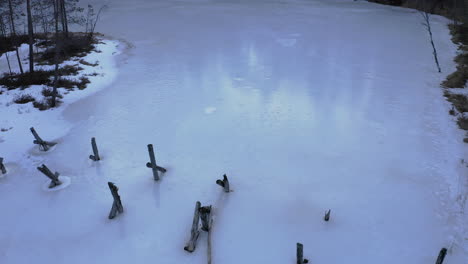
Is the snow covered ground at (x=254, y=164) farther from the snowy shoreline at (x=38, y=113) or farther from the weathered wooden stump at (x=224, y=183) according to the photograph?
the weathered wooden stump at (x=224, y=183)

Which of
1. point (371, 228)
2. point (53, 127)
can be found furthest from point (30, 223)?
point (371, 228)

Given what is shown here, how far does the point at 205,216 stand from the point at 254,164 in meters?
4.67

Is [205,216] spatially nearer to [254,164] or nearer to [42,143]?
[254,164]

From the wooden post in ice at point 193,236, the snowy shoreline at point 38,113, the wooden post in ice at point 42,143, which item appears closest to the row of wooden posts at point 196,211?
the wooden post in ice at point 193,236

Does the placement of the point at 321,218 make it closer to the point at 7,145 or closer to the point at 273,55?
the point at 7,145

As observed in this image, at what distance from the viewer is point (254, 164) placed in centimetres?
1518

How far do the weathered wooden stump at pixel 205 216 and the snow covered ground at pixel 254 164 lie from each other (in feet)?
1.12

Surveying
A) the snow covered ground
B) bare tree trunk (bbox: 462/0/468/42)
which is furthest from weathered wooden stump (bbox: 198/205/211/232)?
bare tree trunk (bbox: 462/0/468/42)

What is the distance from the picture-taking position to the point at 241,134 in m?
17.7

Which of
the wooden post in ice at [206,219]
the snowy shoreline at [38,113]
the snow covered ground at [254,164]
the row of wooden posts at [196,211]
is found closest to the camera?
the row of wooden posts at [196,211]

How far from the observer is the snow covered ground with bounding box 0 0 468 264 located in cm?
→ 1123

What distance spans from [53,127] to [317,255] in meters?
15.0

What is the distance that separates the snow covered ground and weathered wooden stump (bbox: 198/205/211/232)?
0.34 meters

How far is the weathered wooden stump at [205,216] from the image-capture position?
35.9ft
